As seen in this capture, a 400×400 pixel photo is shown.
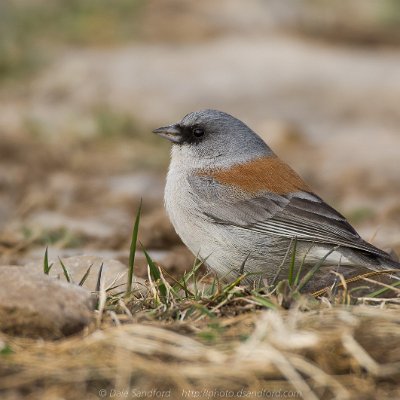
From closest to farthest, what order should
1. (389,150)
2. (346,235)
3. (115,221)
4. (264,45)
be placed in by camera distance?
1. (346,235)
2. (115,221)
3. (389,150)
4. (264,45)

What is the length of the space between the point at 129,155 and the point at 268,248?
16.5 feet

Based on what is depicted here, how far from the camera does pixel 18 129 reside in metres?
10.3

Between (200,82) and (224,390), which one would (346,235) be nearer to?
(224,390)

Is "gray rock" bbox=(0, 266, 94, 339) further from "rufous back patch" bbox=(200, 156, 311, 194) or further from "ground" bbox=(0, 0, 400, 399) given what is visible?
"rufous back patch" bbox=(200, 156, 311, 194)

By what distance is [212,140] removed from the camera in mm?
5914

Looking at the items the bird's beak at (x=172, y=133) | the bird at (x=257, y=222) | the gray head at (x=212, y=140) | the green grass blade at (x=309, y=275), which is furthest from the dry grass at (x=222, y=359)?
the bird's beak at (x=172, y=133)

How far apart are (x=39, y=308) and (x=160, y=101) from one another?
29.0ft

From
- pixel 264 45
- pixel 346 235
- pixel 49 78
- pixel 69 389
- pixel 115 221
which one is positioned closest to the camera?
pixel 69 389

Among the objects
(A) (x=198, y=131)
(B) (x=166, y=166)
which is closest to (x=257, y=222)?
(A) (x=198, y=131)

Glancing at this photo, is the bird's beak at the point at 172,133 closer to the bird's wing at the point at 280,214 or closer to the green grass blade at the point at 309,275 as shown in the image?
the bird's wing at the point at 280,214

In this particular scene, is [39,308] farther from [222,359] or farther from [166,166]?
[166,166]

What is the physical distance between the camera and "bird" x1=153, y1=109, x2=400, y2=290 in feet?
16.4

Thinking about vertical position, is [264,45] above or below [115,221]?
above

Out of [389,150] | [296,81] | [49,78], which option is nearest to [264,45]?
[296,81]
